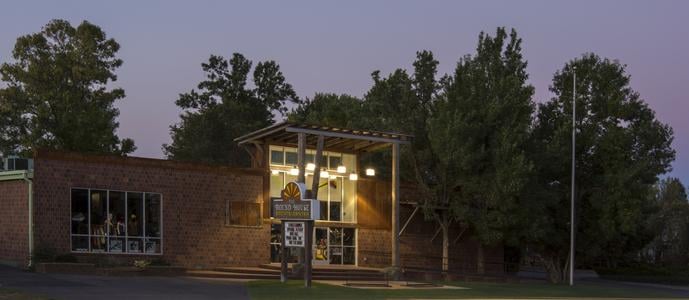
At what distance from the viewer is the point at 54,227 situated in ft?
92.7

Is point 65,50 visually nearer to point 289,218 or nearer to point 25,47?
point 25,47

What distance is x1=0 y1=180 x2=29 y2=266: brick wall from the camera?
28.2m

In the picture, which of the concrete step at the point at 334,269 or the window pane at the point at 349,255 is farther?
the window pane at the point at 349,255

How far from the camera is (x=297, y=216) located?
2681cm

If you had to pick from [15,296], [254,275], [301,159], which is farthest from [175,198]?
[15,296]

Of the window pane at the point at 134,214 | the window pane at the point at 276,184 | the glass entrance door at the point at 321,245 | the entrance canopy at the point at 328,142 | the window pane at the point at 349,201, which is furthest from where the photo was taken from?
the window pane at the point at 349,201

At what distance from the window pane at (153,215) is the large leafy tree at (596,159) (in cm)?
1642

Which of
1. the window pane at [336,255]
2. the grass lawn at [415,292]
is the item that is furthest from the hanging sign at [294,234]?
the window pane at [336,255]

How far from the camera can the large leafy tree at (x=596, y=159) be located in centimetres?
3772

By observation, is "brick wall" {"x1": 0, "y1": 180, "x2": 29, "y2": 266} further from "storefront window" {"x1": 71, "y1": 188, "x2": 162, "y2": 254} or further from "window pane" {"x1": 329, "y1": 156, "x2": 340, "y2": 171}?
"window pane" {"x1": 329, "y1": 156, "x2": 340, "y2": 171}

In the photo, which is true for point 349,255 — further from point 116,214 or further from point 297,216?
point 116,214

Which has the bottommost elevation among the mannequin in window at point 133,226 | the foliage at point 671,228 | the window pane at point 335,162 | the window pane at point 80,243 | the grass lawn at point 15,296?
the foliage at point 671,228

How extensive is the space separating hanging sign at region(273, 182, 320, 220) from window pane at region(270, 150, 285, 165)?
7274mm

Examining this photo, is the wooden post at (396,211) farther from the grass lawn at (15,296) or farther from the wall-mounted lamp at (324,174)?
the grass lawn at (15,296)
